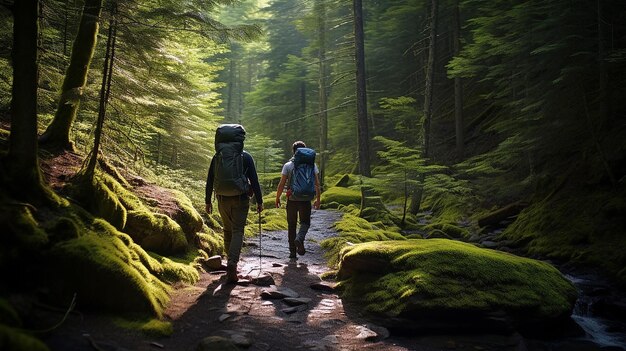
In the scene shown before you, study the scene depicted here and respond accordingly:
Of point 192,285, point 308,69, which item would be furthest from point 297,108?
point 192,285

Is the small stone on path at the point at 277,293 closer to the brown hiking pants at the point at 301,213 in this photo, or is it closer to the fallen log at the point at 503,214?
the brown hiking pants at the point at 301,213

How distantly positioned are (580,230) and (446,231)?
419 centimetres

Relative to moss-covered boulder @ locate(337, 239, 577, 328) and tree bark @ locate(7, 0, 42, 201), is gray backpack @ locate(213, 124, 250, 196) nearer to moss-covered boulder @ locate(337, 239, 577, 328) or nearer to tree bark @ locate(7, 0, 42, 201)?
moss-covered boulder @ locate(337, 239, 577, 328)

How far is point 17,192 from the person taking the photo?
4312mm

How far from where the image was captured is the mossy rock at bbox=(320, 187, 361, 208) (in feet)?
65.9

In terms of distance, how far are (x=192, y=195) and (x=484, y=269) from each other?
25.2ft

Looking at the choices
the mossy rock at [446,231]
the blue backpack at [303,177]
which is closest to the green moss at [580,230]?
the mossy rock at [446,231]

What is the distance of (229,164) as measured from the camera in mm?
6223

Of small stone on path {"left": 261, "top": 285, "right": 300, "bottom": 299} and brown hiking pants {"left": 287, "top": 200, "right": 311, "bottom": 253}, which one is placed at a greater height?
brown hiking pants {"left": 287, "top": 200, "right": 311, "bottom": 253}

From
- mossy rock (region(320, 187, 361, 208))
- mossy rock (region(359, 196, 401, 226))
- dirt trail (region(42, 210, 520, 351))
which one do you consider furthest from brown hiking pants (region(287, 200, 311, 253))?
mossy rock (region(320, 187, 361, 208))

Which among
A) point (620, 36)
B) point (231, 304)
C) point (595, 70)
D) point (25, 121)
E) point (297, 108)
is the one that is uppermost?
point (297, 108)

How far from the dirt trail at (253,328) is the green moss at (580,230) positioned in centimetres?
583

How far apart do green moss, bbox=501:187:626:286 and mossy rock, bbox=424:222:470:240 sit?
131 cm

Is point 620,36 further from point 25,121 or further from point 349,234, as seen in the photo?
point 25,121
